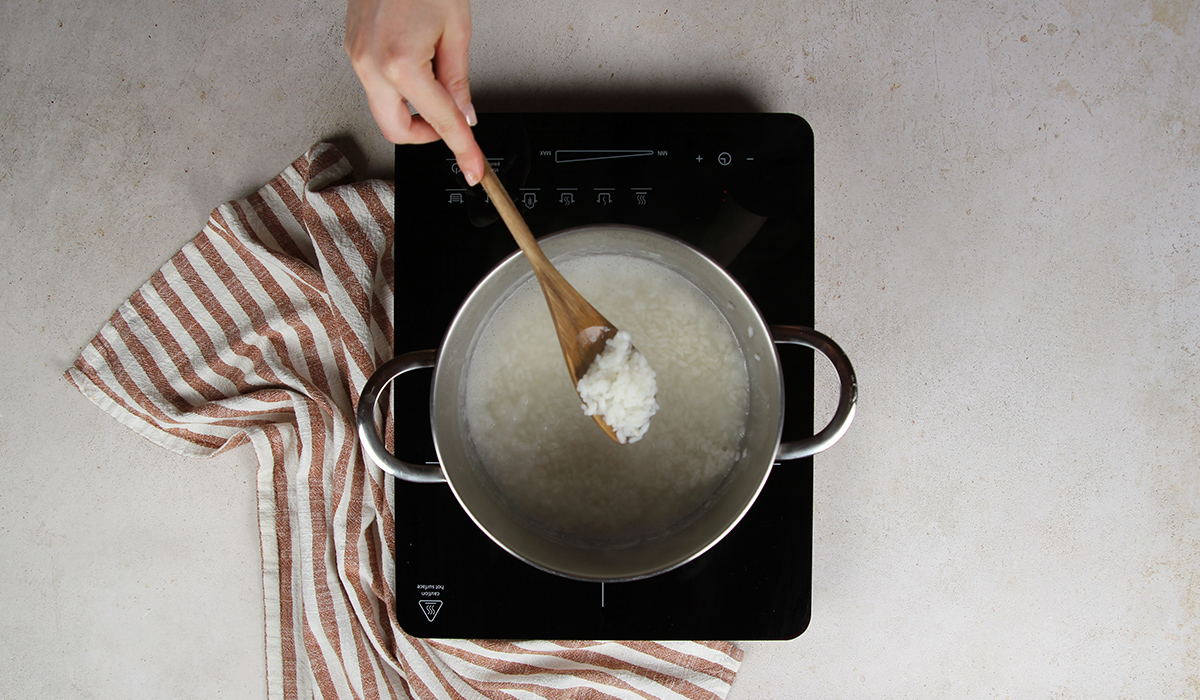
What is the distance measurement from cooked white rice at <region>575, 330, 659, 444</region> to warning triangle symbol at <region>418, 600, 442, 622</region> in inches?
11.6

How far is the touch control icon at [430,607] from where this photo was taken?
0.72 metres

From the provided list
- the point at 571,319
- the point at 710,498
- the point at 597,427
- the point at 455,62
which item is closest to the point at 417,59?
the point at 455,62

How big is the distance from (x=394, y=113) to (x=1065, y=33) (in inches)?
27.9

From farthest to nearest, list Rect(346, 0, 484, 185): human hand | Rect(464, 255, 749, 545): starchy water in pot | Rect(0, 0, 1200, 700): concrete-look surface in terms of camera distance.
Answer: Rect(0, 0, 1200, 700): concrete-look surface < Rect(464, 255, 749, 545): starchy water in pot < Rect(346, 0, 484, 185): human hand

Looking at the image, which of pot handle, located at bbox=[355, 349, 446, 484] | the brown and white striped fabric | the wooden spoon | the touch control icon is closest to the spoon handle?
the wooden spoon

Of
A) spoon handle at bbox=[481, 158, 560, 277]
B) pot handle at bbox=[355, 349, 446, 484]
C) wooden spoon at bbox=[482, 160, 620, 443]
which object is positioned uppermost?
spoon handle at bbox=[481, 158, 560, 277]

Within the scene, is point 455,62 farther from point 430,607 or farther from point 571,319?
point 430,607

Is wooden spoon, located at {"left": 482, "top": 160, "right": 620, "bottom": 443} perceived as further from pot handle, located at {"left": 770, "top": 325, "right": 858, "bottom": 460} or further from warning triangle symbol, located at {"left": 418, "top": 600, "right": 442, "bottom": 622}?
warning triangle symbol, located at {"left": 418, "top": 600, "right": 442, "bottom": 622}

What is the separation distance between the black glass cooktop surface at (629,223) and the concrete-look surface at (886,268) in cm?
7

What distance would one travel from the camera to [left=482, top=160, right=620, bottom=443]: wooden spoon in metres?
0.57

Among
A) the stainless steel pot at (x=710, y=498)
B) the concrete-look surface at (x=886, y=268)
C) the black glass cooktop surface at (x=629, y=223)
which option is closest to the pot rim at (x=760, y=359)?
the stainless steel pot at (x=710, y=498)

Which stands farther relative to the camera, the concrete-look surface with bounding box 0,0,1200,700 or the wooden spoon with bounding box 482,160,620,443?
the concrete-look surface with bounding box 0,0,1200,700

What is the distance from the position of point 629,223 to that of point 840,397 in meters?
0.26

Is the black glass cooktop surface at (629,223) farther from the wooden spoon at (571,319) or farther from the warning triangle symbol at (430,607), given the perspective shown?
the wooden spoon at (571,319)
